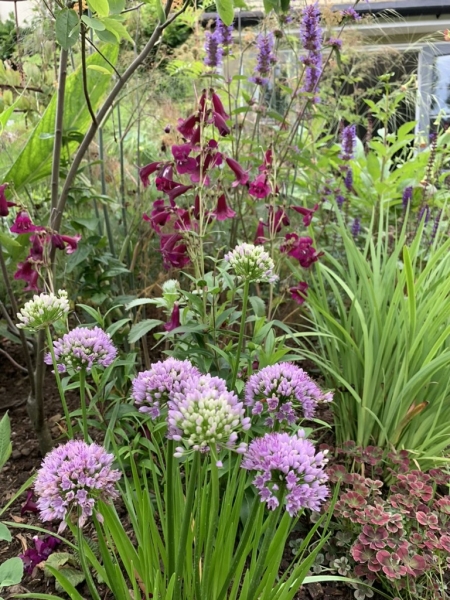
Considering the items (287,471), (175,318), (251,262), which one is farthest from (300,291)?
(287,471)

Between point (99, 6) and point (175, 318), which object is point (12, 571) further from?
point (99, 6)

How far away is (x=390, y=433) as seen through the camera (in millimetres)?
1623

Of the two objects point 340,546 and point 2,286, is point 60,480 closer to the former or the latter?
point 340,546

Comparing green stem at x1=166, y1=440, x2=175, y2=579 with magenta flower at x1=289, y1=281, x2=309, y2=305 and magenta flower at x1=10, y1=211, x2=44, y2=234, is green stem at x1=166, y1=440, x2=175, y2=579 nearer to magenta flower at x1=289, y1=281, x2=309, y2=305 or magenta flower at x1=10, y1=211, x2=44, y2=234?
magenta flower at x1=10, y1=211, x2=44, y2=234

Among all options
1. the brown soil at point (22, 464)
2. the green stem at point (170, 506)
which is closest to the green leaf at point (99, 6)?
the green stem at point (170, 506)

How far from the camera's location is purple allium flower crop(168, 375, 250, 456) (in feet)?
2.12

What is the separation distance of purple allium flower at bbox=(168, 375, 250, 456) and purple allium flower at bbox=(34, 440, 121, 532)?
149mm

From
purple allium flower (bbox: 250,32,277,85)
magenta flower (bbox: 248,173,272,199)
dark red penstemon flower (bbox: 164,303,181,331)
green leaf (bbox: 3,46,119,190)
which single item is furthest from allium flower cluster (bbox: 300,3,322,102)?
dark red penstemon flower (bbox: 164,303,181,331)

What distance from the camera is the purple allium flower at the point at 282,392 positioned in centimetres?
85

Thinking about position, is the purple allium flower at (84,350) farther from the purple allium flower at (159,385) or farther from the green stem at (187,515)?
the green stem at (187,515)

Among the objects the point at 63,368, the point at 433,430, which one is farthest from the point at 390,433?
the point at 63,368

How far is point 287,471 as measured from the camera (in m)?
0.68

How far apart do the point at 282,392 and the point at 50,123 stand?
1.27 m

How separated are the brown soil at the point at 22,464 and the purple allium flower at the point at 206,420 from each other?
27.4 inches
